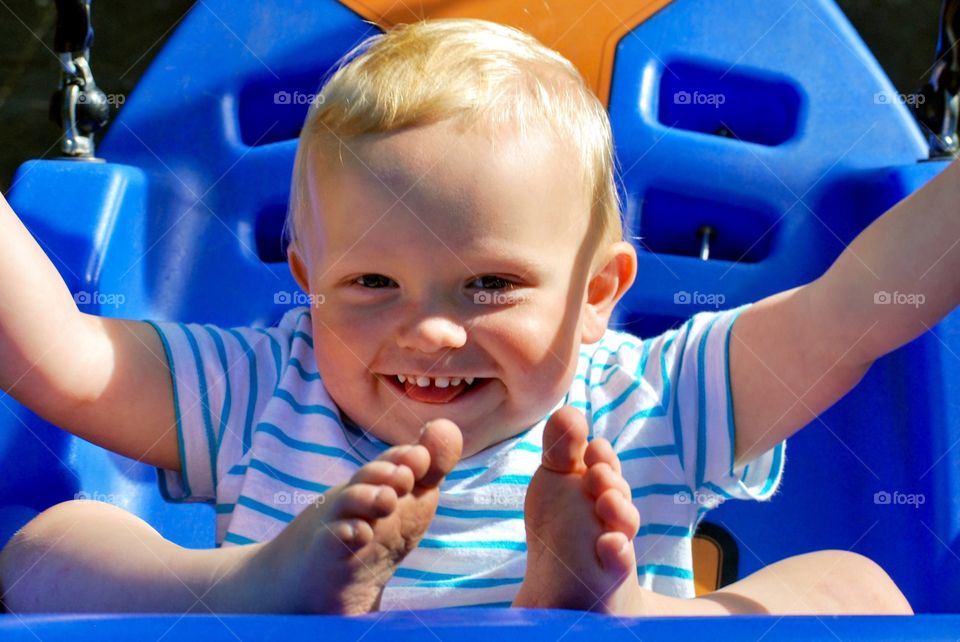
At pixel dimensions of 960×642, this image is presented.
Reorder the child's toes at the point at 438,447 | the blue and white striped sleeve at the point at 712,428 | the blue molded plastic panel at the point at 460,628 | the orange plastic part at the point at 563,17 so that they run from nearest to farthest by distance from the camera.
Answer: the blue molded plastic panel at the point at 460,628
the child's toes at the point at 438,447
the blue and white striped sleeve at the point at 712,428
the orange plastic part at the point at 563,17

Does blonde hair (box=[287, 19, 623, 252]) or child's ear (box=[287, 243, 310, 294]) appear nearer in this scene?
blonde hair (box=[287, 19, 623, 252])

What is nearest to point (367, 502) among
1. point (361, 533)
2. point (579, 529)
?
point (361, 533)

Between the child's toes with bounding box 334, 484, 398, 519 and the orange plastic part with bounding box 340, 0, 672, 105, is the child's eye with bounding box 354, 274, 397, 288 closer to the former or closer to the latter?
the child's toes with bounding box 334, 484, 398, 519

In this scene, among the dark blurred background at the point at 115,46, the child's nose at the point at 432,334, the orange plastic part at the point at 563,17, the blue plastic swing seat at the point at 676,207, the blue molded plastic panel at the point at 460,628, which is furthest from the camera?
the dark blurred background at the point at 115,46

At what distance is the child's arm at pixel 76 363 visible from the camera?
85 centimetres

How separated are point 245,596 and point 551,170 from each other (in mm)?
366

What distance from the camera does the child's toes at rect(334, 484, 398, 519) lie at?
657mm

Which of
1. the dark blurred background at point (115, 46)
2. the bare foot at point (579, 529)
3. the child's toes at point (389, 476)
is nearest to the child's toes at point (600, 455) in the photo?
the bare foot at point (579, 529)

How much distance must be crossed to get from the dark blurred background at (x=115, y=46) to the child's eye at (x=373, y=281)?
4.60 feet

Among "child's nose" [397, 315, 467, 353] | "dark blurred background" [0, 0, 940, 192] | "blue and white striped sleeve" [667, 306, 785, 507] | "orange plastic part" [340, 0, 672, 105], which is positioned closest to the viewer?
"child's nose" [397, 315, 467, 353]

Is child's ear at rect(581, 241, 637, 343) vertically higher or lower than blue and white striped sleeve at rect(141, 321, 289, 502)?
higher

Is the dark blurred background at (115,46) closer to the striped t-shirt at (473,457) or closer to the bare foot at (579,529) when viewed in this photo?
the striped t-shirt at (473,457)

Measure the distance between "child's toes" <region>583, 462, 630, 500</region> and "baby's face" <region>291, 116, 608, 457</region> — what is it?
0.15m

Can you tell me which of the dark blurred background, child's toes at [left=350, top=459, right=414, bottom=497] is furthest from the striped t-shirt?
the dark blurred background
